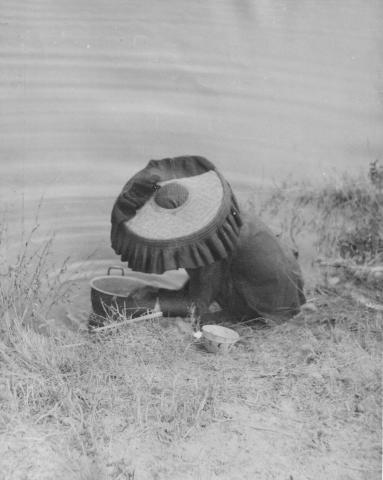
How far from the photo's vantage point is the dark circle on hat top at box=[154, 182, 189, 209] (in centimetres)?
399

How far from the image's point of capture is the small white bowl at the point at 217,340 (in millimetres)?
4016

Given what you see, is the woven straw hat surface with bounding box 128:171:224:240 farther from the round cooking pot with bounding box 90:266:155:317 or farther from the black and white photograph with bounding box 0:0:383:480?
the round cooking pot with bounding box 90:266:155:317

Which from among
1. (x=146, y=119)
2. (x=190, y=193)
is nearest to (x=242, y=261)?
(x=190, y=193)

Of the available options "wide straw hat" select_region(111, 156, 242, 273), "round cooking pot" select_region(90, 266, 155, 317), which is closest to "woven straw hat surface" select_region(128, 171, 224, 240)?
"wide straw hat" select_region(111, 156, 242, 273)

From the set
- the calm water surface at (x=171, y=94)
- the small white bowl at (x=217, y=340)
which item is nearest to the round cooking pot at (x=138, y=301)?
the small white bowl at (x=217, y=340)

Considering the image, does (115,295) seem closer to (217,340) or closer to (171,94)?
(217,340)

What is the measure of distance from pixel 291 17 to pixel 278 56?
19.4 inches

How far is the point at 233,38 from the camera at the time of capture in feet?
22.6

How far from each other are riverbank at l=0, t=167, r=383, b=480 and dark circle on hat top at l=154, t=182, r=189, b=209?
0.73m

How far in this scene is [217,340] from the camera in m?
4.01

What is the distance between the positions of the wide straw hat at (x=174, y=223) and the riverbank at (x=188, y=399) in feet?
1.55

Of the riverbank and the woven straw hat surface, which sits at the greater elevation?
the woven straw hat surface

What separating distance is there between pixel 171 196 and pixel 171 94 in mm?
2708

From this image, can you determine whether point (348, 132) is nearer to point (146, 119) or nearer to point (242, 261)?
point (146, 119)
